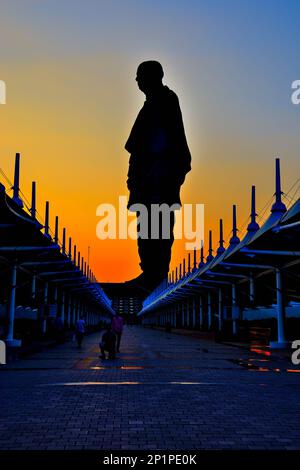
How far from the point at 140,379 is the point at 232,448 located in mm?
7039

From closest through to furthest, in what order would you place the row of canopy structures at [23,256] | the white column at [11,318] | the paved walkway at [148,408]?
the paved walkway at [148,408] → the row of canopy structures at [23,256] → the white column at [11,318]

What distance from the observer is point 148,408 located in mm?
8547

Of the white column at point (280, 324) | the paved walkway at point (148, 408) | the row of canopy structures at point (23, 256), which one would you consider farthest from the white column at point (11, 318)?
the white column at point (280, 324)

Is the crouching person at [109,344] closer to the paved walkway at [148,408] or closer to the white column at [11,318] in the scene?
the paved walkway at [148,408]

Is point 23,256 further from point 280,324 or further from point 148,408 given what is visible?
point 148,408

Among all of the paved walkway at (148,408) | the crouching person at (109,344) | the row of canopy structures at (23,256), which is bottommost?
the paved walkway at (148,408)

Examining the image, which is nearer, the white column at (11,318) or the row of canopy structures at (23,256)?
the row of canopy structures at (23,256)

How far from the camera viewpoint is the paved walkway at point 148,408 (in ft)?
20.2

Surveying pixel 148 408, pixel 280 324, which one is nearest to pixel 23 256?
pixel 280 324

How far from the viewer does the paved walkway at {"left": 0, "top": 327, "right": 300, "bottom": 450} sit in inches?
243

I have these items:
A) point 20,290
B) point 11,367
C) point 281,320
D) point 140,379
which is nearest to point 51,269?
point 20,290

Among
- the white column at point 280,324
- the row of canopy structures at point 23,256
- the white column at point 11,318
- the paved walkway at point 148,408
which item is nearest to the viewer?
the paved walkway at point 148,408
